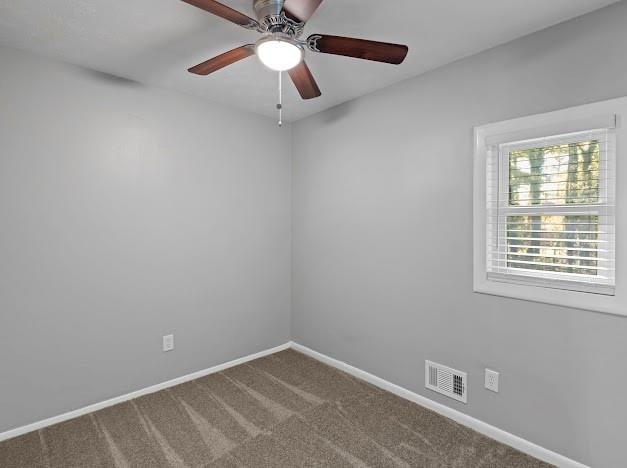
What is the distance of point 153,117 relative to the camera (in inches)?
107

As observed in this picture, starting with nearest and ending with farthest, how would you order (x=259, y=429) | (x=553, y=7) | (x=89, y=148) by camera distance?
(x=553, y=7) → (x=259, y=429) → (x=89, y=148)

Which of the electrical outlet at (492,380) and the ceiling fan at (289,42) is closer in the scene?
the ceiling fan at (289,42)

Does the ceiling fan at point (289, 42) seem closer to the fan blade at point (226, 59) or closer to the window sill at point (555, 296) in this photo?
the fan blade at point (226, 59)

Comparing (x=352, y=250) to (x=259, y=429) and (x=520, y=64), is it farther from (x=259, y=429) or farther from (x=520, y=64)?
(x=520, y=64)

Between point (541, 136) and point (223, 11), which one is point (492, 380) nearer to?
point (541, 136)

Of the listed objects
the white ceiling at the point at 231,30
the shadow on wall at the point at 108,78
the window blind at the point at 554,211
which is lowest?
the window blind at the point at 554,211

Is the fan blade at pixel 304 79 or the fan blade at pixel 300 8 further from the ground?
the fan blade at pixel 300 8

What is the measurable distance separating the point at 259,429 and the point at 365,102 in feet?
8.48

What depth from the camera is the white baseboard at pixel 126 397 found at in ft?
7.18

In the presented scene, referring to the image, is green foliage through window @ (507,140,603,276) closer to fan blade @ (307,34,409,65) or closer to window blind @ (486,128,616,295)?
window blind @ (486,128,616,295)

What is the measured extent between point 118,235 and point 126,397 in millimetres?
1229

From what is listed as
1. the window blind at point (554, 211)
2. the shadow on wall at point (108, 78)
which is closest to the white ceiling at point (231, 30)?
the shadow on wall at point (108, 78)

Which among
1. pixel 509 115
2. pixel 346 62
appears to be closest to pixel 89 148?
pixel 346 62

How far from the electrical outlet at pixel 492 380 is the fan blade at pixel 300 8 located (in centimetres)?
225
